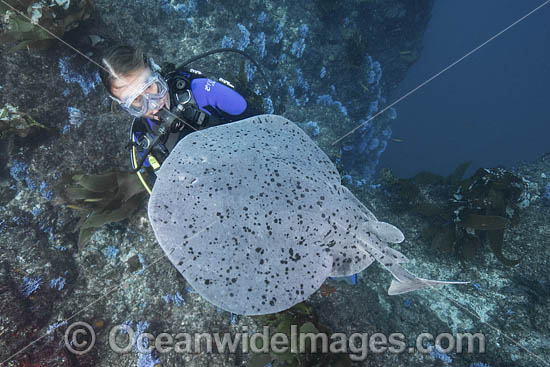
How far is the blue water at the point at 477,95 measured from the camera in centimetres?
4312

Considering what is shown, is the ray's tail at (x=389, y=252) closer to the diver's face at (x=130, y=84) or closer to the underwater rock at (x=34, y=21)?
the diver's face at (x=130, y=84)

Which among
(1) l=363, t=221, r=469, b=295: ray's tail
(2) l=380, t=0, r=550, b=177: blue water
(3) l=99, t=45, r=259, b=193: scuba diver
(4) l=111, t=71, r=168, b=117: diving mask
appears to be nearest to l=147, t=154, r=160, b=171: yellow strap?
(3) l=99, t=45, r=259, b=193: scuba diver

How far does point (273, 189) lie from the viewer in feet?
6.92

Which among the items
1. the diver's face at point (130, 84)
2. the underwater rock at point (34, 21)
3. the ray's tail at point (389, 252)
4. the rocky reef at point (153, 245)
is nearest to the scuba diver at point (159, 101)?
the diver's face at point (130, 84)

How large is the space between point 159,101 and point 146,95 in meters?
0.16

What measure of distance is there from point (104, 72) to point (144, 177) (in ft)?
4.66

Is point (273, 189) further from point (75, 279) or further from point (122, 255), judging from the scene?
point (75, 279)

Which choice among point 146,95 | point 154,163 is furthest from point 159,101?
point 154,163

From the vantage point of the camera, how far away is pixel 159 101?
9.95 feet

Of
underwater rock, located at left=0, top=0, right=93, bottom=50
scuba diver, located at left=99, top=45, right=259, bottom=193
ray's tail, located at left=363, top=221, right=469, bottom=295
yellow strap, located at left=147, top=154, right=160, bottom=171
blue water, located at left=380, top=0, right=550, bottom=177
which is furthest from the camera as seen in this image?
blue water, located at left=380, top=0, right=550, bottom=177

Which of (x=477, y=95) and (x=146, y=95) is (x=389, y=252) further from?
(x=477, y=95)

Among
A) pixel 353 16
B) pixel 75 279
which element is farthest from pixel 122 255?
pixel 353 16

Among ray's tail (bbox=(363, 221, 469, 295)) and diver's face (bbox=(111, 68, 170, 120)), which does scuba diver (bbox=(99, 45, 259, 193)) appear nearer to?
diver's face (bbox=(111, 68, 170, 120))

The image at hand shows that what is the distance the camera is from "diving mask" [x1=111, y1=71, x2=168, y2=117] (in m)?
2.89
